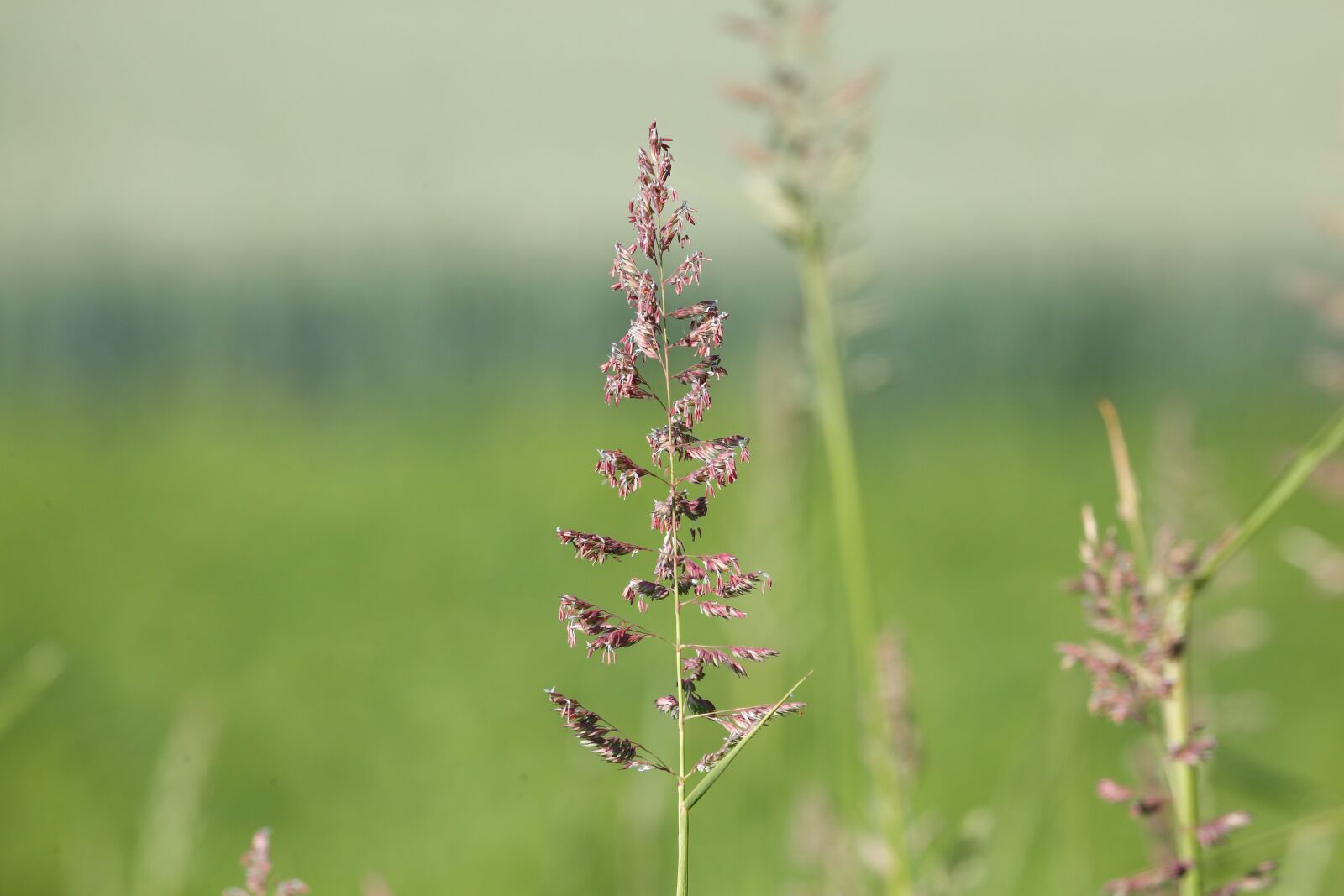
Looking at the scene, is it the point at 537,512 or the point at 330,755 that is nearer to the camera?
the point at 330,755

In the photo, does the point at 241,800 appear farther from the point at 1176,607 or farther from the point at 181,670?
the point at 1176,607

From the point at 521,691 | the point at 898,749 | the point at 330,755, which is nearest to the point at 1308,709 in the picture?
the point at 521,691

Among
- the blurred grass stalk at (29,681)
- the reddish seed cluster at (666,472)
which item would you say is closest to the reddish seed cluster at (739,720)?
the reddish seed cluster at (666,472)

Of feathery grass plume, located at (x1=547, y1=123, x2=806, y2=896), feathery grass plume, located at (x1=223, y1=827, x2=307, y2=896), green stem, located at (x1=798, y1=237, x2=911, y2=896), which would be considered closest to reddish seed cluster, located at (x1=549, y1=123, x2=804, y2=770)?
feathery grass plume, located at (x1=547, y1=123, x2=806, y2=896)

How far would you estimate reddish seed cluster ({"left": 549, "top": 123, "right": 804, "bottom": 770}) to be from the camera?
48 cm

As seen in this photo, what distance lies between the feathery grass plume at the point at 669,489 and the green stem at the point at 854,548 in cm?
52

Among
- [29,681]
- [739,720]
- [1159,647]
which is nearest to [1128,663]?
[1159,647]

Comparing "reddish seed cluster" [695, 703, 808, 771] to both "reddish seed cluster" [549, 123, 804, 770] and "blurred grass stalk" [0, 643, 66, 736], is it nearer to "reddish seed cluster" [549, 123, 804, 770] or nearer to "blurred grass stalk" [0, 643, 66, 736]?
"reddish seed cluster" [549, 123, 804, 770]

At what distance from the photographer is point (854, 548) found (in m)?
1.03

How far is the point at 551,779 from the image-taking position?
17.9 feet

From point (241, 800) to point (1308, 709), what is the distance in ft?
20.2

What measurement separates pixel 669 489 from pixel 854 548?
0.56 metres

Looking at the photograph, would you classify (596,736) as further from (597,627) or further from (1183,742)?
(1183,742)

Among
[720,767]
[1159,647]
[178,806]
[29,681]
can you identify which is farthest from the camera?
[178,806]
